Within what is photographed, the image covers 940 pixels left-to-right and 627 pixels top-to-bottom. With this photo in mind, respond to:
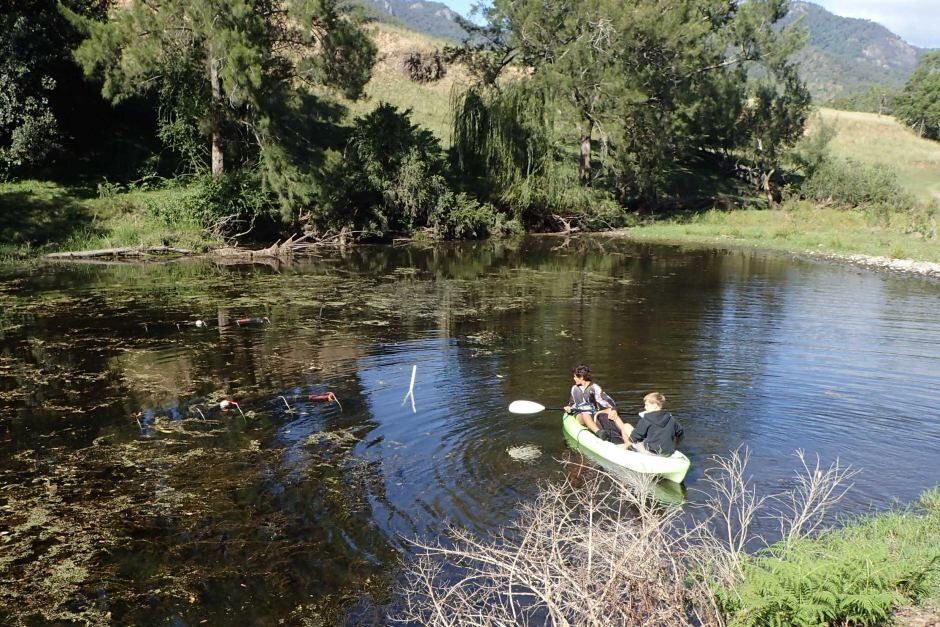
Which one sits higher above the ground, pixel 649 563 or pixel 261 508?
pixel 649 563

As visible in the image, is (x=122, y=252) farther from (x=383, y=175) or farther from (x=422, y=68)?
(x=422, y=68)

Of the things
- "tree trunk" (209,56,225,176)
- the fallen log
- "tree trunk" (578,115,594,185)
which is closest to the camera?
the fallen log

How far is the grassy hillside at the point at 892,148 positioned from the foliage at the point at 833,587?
50.1m

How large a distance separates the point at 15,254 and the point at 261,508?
74.7 feet

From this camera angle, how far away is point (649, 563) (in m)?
5.08

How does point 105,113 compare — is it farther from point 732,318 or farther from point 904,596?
point 904,596

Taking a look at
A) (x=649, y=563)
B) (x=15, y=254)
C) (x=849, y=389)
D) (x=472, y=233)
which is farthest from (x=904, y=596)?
(x=472, y=233)

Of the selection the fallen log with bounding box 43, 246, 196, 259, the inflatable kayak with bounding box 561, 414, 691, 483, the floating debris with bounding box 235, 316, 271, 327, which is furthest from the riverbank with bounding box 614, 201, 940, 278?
the fallen log with bounding box 43, 246, 196, 259

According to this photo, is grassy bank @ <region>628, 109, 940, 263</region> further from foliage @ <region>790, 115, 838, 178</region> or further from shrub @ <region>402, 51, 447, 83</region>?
shrub @ <region>402, 51, 447, 83</region>

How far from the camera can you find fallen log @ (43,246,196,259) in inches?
1031

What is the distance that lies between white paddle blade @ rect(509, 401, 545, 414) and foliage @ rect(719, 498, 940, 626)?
18.0 ft

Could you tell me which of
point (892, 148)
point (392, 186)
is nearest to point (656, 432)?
point (392, 186)

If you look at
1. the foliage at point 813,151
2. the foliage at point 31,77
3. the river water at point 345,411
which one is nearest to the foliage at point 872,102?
the foliage at point 813,151

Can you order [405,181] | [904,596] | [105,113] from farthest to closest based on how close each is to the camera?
[105,113]
[405,181]
[904,596]
